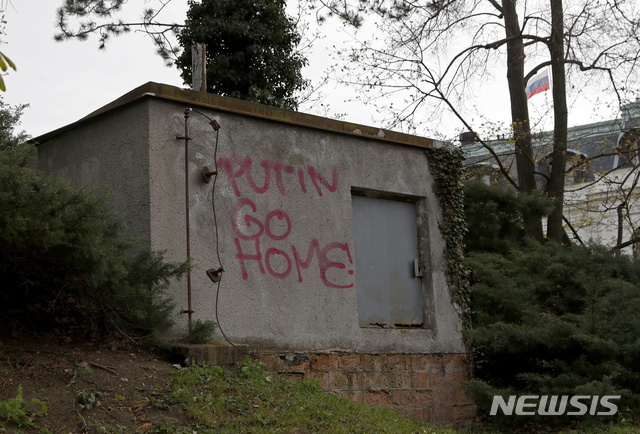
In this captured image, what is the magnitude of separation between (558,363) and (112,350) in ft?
16.8

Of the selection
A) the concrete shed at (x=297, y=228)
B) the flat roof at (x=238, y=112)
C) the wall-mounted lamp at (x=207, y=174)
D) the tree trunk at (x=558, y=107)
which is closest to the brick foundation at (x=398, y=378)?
the concrete shed at (x=297, y=228)

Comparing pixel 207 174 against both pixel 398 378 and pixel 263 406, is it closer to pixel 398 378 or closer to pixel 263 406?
pixel 263 406

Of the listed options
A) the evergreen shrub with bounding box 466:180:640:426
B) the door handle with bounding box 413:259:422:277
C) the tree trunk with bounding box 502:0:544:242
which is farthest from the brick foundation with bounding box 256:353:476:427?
the tree trunk with bounding box 502:0:544:242

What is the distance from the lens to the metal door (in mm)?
8039

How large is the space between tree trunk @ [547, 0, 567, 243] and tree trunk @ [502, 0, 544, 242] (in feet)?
1.57

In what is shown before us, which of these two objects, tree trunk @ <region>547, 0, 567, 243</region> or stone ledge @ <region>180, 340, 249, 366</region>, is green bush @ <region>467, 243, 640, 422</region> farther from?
tree trunk @ <region>547, 0, 567, 243</region>

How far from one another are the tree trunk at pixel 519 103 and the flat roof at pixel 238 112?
22.4 feet

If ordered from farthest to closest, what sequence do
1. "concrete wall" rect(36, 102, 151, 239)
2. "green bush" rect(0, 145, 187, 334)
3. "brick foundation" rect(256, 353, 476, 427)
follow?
"brick foundation" rect(256, 353, 476, 427) < "concrete wall" rect(36, 102, 151, 239) < "green bush" rect(0, 145, 187, 334)

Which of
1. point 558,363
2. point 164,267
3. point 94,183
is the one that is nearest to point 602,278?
point 558,363

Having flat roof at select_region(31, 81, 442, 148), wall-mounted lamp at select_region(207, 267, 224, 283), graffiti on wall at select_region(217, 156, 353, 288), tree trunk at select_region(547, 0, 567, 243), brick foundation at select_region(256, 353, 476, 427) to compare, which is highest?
tree trunk at select_region(547, 0, 567, 243)

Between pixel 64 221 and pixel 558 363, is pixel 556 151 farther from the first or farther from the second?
pixel 64 221

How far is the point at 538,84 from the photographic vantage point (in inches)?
675

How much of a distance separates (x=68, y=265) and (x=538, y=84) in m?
14.4

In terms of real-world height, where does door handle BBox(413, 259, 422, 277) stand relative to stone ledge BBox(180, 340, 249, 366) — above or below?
above
